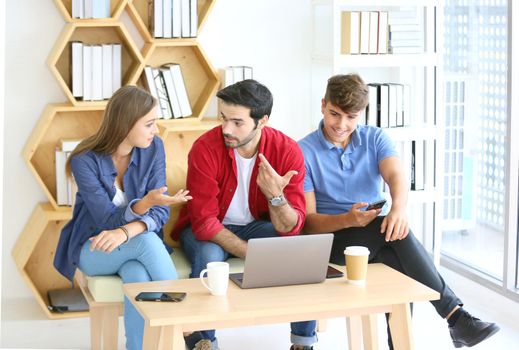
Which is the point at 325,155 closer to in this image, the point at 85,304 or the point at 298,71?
the point at 298,71

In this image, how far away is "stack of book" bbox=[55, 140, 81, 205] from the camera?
3936mm

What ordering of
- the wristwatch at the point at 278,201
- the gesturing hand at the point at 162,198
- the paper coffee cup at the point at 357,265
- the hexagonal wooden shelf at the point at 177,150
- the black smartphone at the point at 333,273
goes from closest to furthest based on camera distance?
the paper coffee cup at the point at 357,265 → the black smartphone at the point at 333,273 → the gesturing hand at the point at 162,198 → the wristwatch at the point at 278,201 → the hexagonal wooden shelf at the point at 177,150

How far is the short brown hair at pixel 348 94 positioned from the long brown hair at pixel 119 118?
72 centimetres

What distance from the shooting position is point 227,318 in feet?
7.77

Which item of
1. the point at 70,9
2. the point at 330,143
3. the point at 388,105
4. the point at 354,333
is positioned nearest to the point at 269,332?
the point at 354,333

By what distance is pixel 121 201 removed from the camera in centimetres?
326

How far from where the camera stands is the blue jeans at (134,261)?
3043mm

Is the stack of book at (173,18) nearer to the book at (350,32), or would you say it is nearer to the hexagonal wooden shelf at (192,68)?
the hexagonal wooden shelf at (192,68)

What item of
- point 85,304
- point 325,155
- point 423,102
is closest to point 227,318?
point 325,155

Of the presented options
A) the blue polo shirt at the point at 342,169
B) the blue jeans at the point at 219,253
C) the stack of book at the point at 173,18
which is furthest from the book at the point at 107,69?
the blue polo shirt at the point at 342,169

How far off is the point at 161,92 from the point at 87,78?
36cm

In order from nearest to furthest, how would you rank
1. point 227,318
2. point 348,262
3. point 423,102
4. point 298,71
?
point 227,318, point 348,262, point 298,71, point 423,102

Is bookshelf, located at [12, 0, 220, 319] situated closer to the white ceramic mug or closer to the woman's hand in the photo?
the woman's hand

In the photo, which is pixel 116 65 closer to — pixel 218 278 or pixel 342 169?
pixel 342 169
